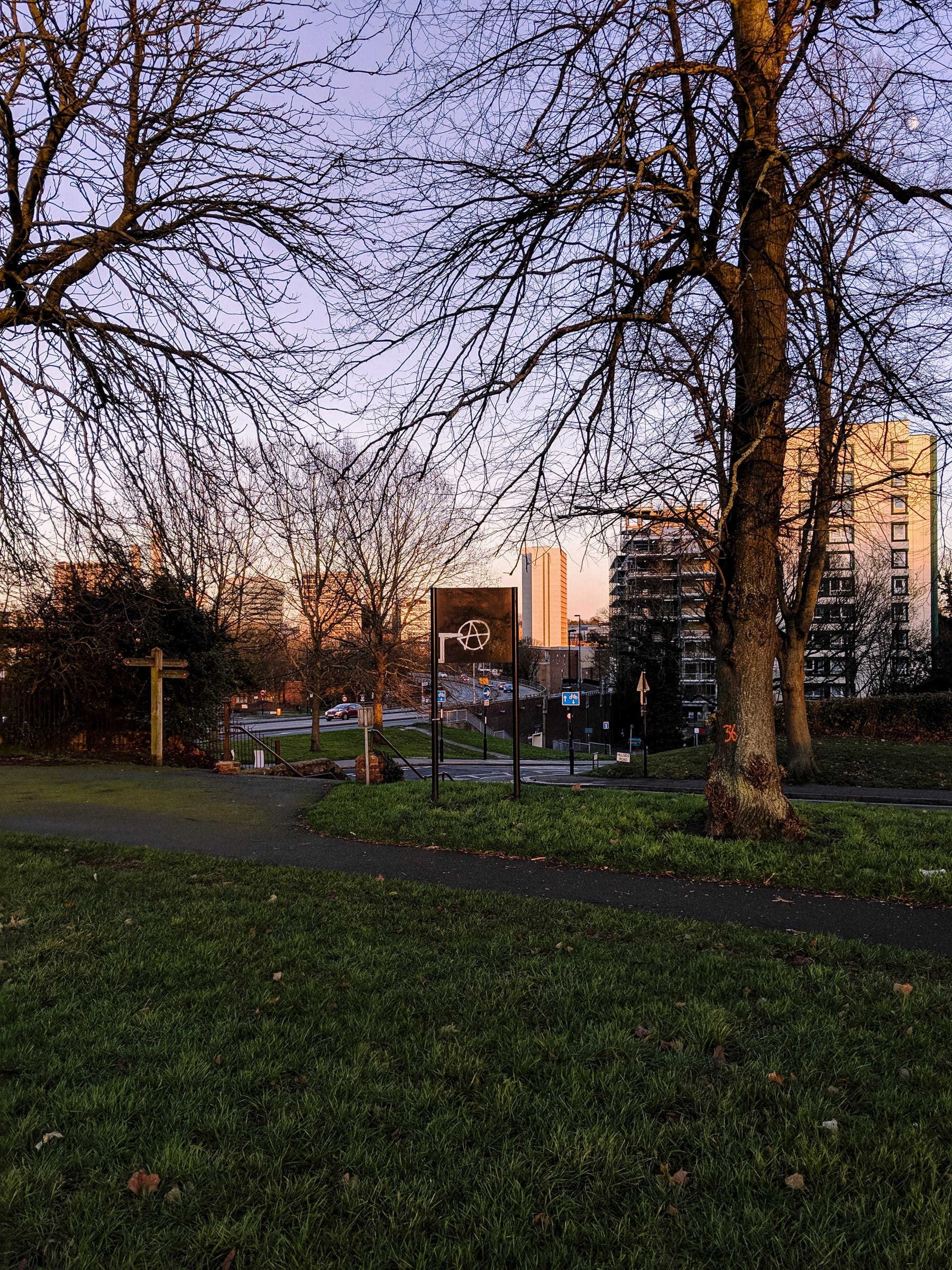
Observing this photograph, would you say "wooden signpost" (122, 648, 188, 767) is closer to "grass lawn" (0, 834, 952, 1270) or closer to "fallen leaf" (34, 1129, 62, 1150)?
"grass lawn" (0, 834, 952, 1270)

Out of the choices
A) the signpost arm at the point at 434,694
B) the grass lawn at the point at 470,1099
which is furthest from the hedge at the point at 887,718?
the grass lawn at the point at 470,1099

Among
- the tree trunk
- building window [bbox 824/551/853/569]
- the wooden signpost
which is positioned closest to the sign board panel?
the wooden signpost

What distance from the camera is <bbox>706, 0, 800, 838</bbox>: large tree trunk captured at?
24.9 feet

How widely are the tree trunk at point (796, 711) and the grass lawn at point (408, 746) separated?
12.6 meters

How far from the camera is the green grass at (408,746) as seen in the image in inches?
1310

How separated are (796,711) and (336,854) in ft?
50.4

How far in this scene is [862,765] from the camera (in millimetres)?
21203

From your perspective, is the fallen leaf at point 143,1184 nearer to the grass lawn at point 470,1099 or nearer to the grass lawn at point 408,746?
the grass lawn at point 470,1099

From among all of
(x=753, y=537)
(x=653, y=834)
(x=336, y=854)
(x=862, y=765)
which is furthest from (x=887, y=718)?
(x=336, y=854)

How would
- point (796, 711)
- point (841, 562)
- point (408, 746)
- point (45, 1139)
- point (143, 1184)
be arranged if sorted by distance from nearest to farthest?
point (143, 1184), point (45, 1139), point (796, 711), point (408, 746), point (841, 562)

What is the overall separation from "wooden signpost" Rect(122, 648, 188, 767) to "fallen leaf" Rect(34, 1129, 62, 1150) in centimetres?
1649

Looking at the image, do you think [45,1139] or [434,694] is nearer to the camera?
[45,1139]

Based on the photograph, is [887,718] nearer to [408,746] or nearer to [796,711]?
[796,711]

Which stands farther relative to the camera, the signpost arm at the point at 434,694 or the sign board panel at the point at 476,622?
the sign board panel at the point at 476,622
